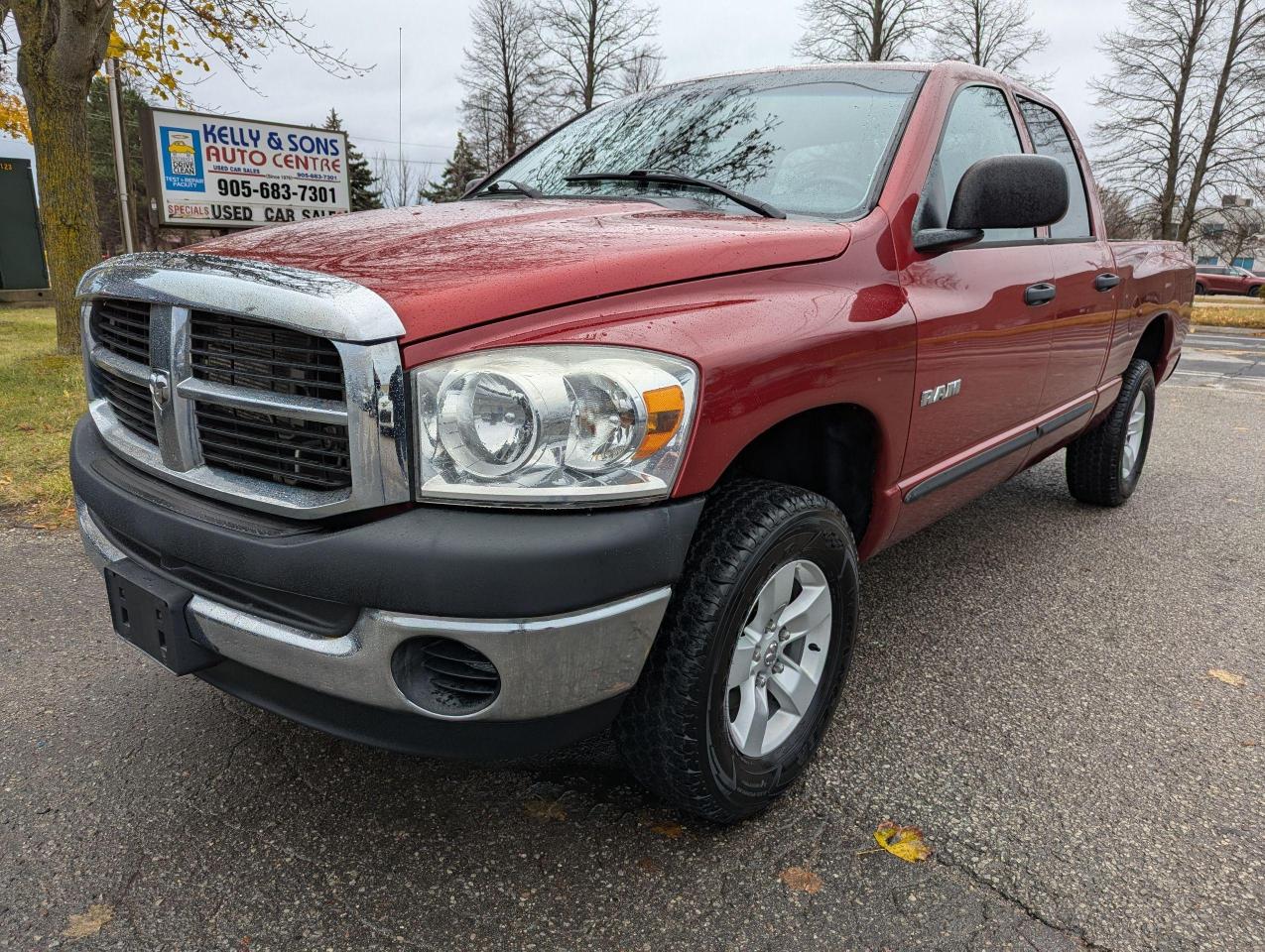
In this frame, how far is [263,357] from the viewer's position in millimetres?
1665

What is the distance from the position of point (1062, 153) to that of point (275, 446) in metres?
3.55

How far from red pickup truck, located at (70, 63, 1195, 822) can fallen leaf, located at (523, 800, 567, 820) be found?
343mm

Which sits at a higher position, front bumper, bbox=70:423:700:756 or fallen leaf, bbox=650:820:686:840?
front bumper, bbox=70:423:700:756

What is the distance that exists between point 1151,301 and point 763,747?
341 centimetres

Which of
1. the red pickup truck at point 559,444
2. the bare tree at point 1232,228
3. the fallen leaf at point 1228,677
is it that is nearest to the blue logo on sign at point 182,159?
the red pickup truck at point 559,444

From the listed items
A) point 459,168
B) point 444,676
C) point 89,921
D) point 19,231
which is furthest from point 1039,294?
point 459,168

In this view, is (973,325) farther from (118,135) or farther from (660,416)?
(118,135)

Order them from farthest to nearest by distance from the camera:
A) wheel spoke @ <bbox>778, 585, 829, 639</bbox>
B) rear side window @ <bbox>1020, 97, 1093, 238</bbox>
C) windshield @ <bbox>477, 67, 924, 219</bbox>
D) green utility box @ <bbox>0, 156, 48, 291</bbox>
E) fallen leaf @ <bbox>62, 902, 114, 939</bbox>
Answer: green utility box @ <bbox>0, 156, 48, 291</bbox> → rear side window @ <bbox>1020, 97, 1093, 238</bbox> → windshield @ <bbox>477, 67, 924, 219</bbox> → wheel spoke @ <bbox>778, 585, 829, 639</bbox> → fallen leaf @ <bbox>62, 902, 114, 939</bbox>

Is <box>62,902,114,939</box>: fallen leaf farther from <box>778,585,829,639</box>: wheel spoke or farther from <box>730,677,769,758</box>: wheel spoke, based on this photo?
<box>778,585,829,639</box>: wheel spoke

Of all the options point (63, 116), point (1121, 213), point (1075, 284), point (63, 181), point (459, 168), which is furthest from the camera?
point (459, 168)

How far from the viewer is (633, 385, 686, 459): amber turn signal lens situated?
5.26ft

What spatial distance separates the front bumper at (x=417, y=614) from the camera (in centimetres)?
151

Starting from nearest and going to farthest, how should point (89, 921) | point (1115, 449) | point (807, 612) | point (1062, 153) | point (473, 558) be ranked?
point (473, 558) < point (89, 921) < point (807, 612) < point (1062, 153) < point (1115, 449)

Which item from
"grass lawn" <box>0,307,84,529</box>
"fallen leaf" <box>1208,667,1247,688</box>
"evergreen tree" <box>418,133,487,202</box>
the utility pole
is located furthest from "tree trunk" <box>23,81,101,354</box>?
"evergreen tree" <box>418,133,487,202</box>
